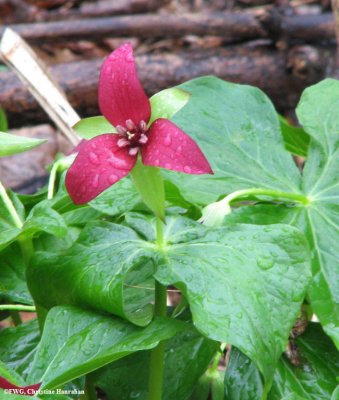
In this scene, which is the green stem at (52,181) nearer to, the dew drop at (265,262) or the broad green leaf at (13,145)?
the broad green leaf at (13,145)

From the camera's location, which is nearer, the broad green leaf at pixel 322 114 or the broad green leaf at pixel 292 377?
the broad green leaf at pixel 292 377

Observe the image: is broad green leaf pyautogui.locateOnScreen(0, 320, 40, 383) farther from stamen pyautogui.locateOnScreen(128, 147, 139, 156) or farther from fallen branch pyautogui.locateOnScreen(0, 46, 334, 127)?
fallen branch pyautogui.locateOnScreen(0, 46, 334, 127)

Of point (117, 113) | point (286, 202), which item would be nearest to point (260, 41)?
point (286, 202)

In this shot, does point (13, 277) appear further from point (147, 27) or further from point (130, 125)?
point (147, 27)

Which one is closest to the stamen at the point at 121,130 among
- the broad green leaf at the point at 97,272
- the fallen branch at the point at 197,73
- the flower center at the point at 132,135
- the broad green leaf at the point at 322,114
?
the flower center at the point at 132,135

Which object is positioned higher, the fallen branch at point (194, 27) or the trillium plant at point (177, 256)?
the trillium plant at point (177, 256)

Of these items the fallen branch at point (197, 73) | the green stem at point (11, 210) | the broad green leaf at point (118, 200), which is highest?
the green stem at point (11, 210)

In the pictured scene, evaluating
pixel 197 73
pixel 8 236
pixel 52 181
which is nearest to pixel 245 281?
pixel 8 236

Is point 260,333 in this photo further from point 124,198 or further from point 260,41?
point 260,41
